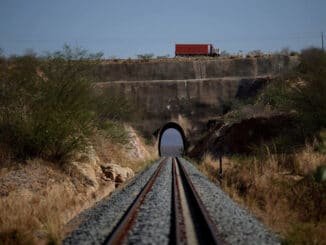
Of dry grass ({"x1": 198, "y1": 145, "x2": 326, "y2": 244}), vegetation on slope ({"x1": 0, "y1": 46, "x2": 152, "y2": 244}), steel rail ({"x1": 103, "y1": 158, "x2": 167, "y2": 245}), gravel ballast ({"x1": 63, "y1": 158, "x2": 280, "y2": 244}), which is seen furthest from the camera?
vegetation on slope ({"x1": 0, "y1": 46, "x2": 152, "y2": 244})

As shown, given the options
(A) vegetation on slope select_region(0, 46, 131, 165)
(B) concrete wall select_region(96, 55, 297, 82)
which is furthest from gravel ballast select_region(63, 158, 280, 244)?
(B) concrete wall select_region(96, 55, 297, 82)

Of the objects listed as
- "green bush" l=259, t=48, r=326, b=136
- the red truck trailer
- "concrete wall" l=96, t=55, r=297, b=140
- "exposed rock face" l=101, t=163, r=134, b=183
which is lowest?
"exposed rock face" l=101, t=163, r=134, b=183

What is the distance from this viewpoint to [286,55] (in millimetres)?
50281

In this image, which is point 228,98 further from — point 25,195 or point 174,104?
point 25,195

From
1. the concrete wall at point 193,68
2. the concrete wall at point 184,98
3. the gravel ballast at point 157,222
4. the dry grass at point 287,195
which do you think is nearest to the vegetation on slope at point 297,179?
the dry grass at point 287,195

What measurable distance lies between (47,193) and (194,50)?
157 ft

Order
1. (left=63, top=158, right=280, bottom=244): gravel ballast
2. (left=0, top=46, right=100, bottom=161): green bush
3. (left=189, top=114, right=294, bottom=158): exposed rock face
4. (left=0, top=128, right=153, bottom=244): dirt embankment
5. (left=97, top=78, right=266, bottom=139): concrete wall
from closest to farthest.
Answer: (left=63, top=158, right=280, bottom=244): gravel ballast < (left=0, top=128, right=153, bottom=244): dirt embankment < (left=0, top=46, right=100, bottom=161): green bush < (left=189, top=114, right=294, bottom=158): exposed rock face < (left=97, top=78, right=266, bottom=139): concrete wall

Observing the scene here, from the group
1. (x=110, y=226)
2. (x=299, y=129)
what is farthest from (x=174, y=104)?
(x=110, y=226)

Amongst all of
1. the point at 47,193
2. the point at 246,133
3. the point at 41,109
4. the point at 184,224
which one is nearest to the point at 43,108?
the point at 41,109

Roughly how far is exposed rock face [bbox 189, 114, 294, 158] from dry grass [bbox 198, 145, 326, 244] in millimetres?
10954

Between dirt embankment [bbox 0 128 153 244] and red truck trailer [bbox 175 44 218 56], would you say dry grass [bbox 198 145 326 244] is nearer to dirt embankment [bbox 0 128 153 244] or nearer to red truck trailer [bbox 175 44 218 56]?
dirt embankment [bbox 0 128 153 244]

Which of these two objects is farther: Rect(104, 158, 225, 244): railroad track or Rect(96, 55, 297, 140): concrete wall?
Rect(96, 55, 297, 140): concrete wall

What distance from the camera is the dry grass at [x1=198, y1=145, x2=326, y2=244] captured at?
823 centimetres

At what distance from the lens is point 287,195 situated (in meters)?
11.5
